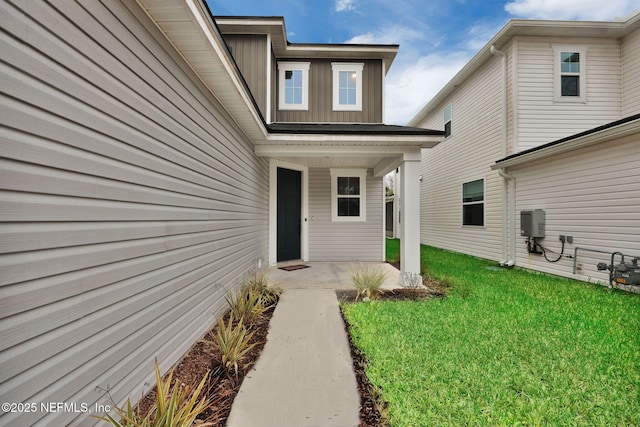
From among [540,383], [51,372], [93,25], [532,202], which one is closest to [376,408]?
[540,383]

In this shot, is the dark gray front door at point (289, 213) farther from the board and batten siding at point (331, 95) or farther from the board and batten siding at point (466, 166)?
the board and batten siding at point (466, 166)

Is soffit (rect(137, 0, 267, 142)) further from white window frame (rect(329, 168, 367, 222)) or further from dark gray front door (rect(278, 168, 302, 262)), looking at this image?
white window frame (rect(329, 168, 367, 222))

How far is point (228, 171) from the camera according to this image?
11.3 feet

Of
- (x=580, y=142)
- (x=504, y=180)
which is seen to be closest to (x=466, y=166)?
(x=504, y=180)

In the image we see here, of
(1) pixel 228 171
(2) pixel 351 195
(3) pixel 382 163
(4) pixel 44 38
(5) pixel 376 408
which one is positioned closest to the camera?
(4) pixel 44 38

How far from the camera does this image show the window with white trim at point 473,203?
7827mm

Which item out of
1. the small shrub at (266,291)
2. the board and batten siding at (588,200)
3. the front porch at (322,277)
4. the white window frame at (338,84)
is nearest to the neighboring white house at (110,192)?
the small shrub at (266,291)

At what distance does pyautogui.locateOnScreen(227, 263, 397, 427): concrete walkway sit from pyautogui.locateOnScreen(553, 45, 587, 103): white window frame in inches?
305

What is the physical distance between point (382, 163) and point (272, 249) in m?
3.21

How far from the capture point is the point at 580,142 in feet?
15.9

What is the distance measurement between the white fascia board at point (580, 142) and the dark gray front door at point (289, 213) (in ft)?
Answer: 17.1

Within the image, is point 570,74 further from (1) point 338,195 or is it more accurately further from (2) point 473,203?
(1) point 338,195

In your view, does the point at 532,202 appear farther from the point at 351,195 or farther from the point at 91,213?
the point at 91,213

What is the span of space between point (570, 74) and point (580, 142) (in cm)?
313
